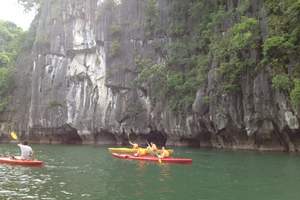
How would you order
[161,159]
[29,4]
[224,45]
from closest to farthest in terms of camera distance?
1. [161,159]
2. [224,45]
3. [29,4]

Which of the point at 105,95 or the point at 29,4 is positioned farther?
the point at 29,4

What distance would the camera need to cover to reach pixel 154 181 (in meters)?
16.7

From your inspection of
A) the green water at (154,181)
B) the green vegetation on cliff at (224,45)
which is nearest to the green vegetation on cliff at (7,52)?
the green vegetation on cliff at (224,45)

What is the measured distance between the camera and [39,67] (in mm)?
51000

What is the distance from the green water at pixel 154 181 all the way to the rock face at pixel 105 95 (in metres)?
11.1

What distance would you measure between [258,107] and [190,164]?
1059 cm

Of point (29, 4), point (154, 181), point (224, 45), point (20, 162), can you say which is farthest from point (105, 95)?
point (154, 181)

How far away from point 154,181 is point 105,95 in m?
29.6

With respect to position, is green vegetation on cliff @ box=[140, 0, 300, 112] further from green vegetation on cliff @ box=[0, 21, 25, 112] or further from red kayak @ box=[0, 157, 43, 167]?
green vegetation on cliff @ box=[0, 21, 25, 112]

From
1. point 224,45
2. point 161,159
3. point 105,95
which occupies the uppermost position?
point 224,45

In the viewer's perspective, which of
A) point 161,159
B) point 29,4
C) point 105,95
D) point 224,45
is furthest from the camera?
point 29,4

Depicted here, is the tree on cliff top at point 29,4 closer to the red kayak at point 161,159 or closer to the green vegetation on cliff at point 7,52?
the green vegetation on cliff at point 7,52

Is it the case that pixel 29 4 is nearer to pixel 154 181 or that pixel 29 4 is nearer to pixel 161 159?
pixel 161 159

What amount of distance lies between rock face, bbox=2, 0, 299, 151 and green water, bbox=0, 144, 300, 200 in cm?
1107
